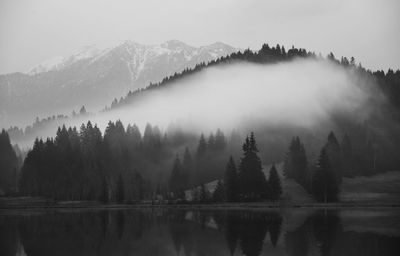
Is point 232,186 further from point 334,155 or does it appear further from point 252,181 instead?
point 334,155

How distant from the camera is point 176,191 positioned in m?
179

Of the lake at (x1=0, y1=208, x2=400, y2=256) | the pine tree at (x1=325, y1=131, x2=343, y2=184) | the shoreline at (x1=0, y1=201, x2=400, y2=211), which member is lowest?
the lake at (x1=0, y1=208, x2=400, y2=256)

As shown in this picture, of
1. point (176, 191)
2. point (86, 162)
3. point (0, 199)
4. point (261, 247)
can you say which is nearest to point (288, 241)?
point (261, 247)

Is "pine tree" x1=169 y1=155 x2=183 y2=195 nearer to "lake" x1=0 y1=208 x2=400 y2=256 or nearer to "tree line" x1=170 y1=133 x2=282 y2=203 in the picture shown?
"tree line" x1=170 y1=133 x2=282 y2=203

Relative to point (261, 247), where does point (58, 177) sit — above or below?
above

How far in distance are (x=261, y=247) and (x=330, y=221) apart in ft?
112

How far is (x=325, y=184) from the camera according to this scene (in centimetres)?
15762

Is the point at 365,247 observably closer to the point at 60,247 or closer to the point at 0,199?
the point at 60,247

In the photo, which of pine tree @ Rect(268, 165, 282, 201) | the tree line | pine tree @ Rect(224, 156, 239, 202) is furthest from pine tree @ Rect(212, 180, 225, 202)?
pine tree @ Rect(268, 165, 282, 201)

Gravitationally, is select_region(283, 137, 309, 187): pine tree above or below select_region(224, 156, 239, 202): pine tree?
above

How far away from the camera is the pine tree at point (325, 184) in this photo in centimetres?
15788

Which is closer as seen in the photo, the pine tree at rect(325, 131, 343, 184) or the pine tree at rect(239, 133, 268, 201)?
the pine tree at rect(239, 133, 268, 201)

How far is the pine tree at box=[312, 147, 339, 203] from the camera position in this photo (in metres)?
158

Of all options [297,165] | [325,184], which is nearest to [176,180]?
[297,165]
